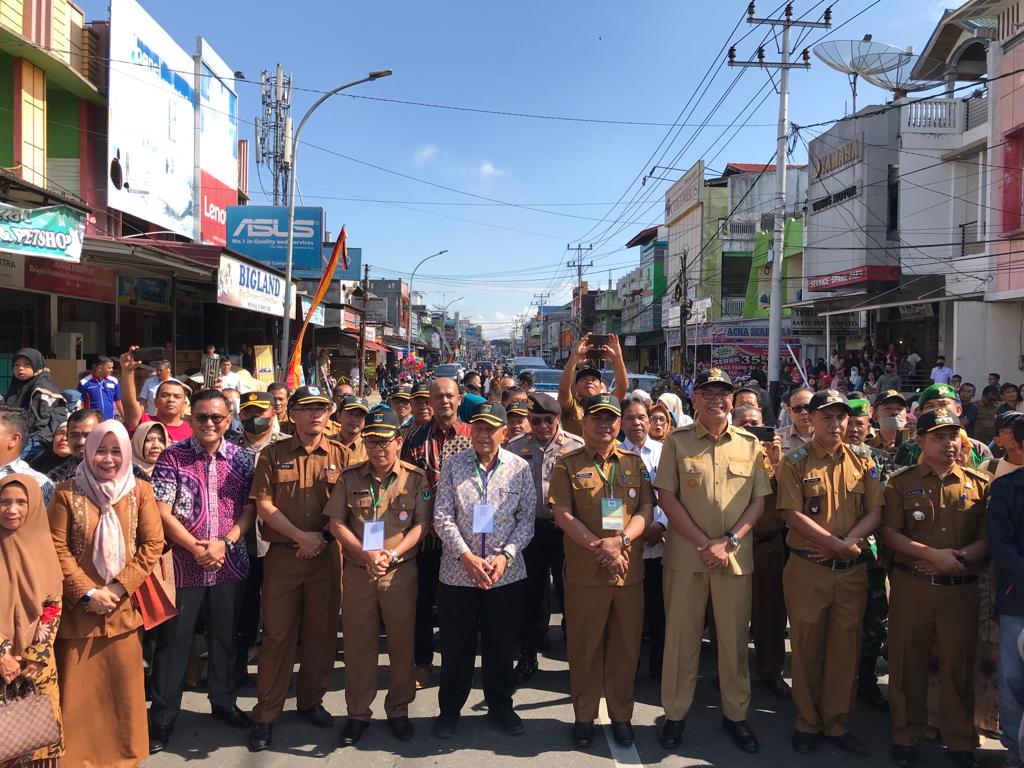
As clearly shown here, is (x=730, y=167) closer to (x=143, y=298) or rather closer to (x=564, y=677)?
(x=143, y=298)

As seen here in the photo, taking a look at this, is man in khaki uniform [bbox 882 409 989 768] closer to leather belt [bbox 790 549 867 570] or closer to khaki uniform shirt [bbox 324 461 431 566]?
leather belt [bbox 790 549 867 570]

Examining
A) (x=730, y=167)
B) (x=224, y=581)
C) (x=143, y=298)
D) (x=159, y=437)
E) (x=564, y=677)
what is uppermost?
(x=730, y=167)

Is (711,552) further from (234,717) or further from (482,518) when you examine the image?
(234,717)

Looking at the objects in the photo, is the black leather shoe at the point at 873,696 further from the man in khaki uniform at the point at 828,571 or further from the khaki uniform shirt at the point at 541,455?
the khaki uniform shirt at the point at 541,455

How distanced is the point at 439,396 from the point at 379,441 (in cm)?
117

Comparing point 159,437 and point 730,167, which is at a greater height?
point 730,167

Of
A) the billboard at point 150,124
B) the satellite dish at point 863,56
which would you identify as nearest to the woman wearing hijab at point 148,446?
the billboard at point 150,124

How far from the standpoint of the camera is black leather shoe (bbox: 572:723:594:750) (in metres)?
3.74

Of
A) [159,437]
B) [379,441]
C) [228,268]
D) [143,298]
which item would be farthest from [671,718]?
[143,298]

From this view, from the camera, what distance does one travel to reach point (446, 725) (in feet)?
12.6

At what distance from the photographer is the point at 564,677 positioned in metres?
4.64

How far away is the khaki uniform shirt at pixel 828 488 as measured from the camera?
12.3ft

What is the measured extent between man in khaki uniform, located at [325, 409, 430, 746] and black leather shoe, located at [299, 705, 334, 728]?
0.66 feet

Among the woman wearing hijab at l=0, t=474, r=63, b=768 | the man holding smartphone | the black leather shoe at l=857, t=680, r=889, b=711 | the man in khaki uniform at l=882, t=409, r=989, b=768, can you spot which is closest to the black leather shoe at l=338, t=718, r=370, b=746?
the woman wearing hijab at l=0, t=474, r=63, b=768
